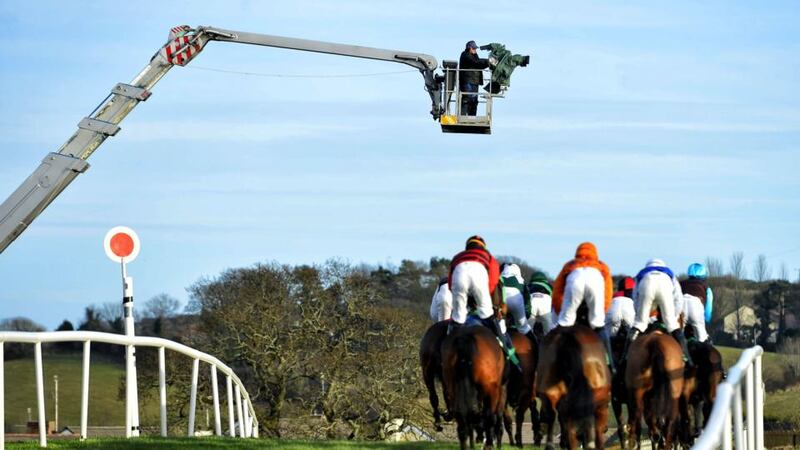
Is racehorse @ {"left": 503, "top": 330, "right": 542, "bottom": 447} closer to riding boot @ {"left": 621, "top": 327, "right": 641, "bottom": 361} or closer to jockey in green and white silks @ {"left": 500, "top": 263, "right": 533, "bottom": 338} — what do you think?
jockey in green and white silks @ {"left": 500, "top": 263, "right": 533, "bottom": 338}

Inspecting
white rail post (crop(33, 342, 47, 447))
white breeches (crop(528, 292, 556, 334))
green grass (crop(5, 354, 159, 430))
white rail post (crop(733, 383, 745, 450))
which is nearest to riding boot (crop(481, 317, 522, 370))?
white breeches (crop(528, 292, 556, 334))

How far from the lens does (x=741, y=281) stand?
82375 millimetres

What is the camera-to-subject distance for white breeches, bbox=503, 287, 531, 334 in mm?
17531

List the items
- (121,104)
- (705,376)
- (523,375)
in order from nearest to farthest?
(523,375), (705,376), (121,104)

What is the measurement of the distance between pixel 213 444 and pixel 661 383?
4916 mm

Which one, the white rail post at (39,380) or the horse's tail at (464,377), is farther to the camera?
the horse's tail at (464,377)

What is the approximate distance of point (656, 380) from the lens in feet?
49.8

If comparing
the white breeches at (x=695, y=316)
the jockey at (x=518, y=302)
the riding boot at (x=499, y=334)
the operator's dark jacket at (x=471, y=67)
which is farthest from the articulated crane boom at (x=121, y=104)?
the riding boot at (x=499, y=334)

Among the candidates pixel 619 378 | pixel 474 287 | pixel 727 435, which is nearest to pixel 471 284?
pixel 474 287

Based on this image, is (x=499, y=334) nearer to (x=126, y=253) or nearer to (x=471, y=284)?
(x=471, y=284)

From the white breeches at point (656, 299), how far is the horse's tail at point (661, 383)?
2.50ft

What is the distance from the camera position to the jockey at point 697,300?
17875mm

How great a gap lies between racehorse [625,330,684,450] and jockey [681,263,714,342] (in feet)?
8.30

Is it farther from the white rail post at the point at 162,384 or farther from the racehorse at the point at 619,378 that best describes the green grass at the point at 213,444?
the racehorse at the point at 619,378
